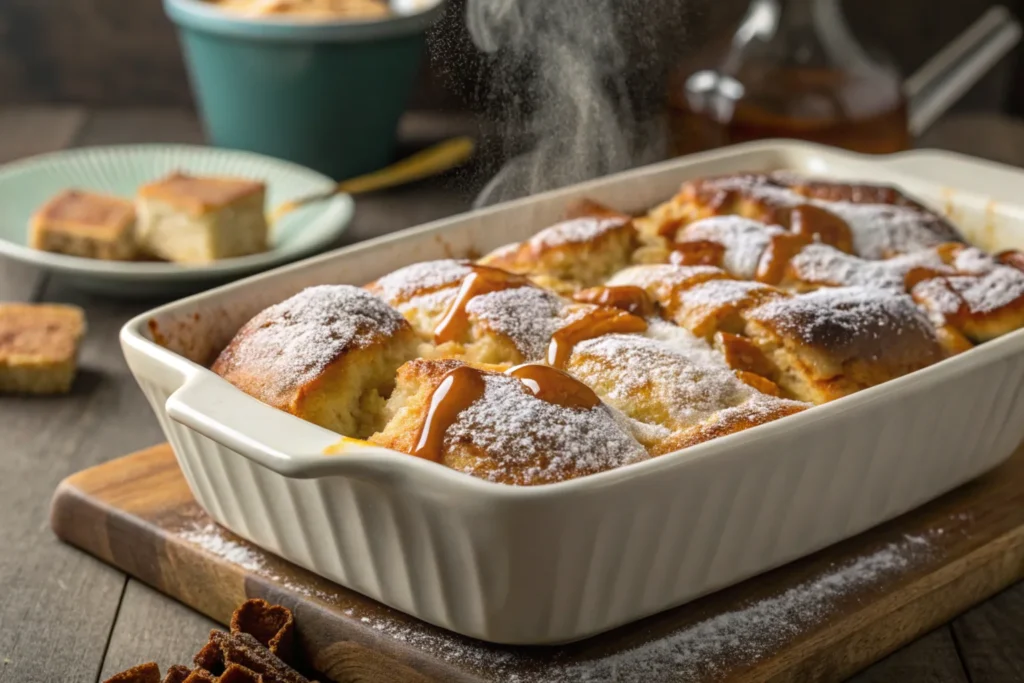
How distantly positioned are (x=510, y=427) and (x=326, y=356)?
0.24 metres

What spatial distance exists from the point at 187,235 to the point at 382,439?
1.14m

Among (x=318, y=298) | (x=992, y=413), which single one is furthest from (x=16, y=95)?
(x=992, y=413)

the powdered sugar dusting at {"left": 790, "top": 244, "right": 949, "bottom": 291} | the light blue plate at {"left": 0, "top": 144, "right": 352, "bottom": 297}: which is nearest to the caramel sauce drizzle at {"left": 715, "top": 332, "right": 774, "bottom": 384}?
the powdered sugar dusting at {"left": 790, "top": 244, "right": 949, "bottom": 291}

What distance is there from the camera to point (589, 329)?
143 centimetres

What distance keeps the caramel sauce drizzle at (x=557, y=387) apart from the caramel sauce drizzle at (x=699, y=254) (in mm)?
420

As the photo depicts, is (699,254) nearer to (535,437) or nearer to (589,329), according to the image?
(589,329)

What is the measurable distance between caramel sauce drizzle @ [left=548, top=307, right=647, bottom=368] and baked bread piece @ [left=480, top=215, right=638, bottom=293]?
0.42 ft

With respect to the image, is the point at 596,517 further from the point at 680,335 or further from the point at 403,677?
the point at 680,335

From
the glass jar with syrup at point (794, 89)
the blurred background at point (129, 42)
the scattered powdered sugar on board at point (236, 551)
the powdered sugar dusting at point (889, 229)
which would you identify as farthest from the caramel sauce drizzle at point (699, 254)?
the blurred background at point (129, 42)

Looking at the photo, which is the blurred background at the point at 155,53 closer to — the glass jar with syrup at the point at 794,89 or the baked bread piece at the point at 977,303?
the glass jar with syrup at the point at 794,89

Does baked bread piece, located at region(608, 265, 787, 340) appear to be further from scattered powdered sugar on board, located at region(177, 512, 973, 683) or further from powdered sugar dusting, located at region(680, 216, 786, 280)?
scattered powdered sugar on board, located at region(177, 512, 973, 683)

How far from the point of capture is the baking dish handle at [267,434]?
108 cm

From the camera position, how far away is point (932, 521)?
4.91 ft

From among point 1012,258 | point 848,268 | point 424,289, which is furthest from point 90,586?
point 1012,258
